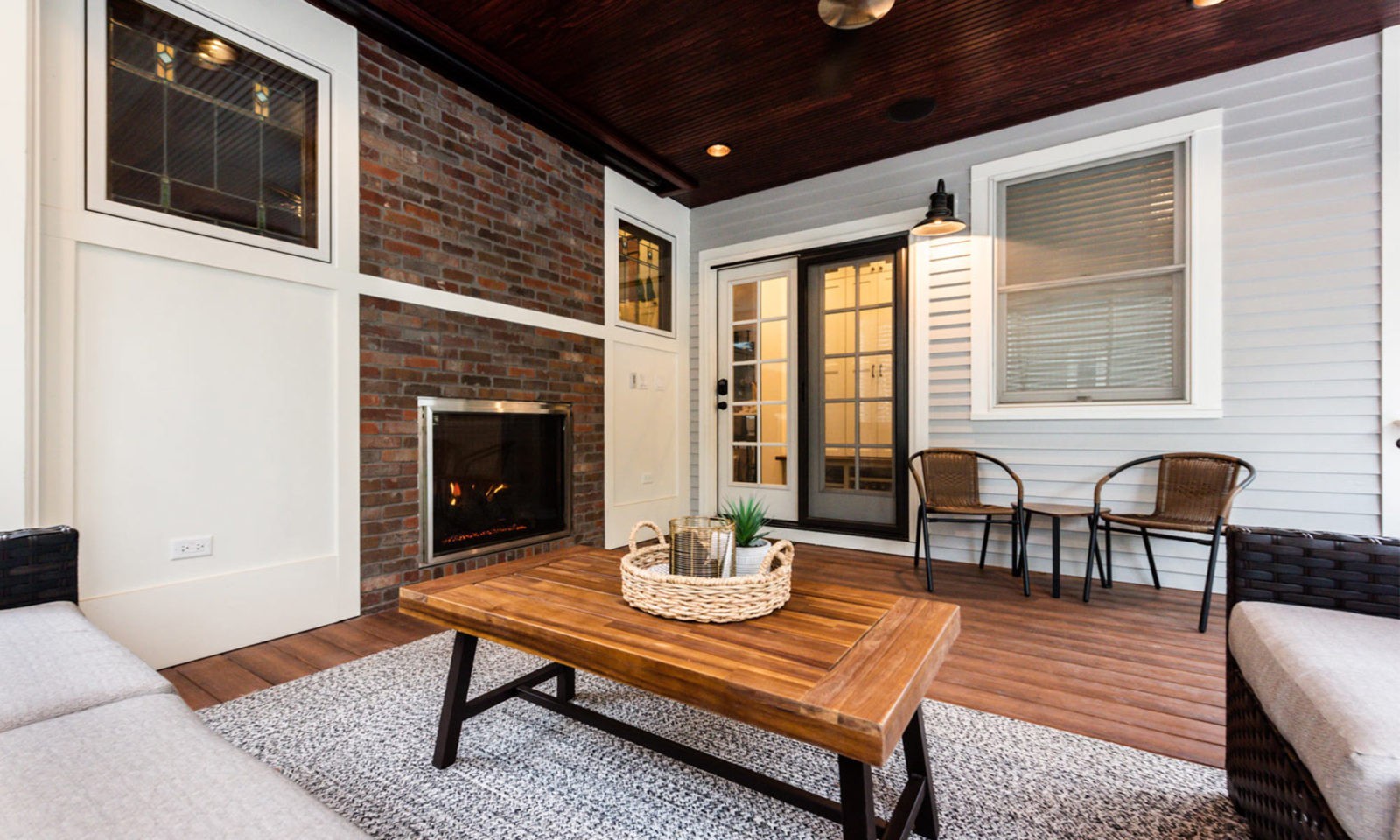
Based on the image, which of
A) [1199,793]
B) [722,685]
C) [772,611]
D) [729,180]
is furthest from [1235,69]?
[722,685]

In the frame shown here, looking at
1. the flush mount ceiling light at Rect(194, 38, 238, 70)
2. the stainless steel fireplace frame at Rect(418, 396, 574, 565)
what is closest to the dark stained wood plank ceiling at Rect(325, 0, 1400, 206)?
the flush mount ceiling light at Rect(194, 38, 238, 70)

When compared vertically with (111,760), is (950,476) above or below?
above

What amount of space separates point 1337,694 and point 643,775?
1.32m

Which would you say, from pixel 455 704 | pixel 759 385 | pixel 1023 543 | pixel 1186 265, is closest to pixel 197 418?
pixel 455 704

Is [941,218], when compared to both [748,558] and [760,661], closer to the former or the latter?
[748,558]

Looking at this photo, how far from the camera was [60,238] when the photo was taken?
1.92 metres

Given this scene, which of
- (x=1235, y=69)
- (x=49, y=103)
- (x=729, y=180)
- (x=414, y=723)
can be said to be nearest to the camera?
(x=414, y=723)

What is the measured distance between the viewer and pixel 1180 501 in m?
3.05

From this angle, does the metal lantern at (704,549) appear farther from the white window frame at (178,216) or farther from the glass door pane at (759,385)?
the glass door pane at (759,385)

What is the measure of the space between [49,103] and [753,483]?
409cm

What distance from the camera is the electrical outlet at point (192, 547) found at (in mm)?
2172

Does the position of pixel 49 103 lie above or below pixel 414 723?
above

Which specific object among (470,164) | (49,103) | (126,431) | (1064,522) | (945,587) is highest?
(470,164)

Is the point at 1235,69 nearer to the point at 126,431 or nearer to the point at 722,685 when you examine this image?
the point at 722,685
